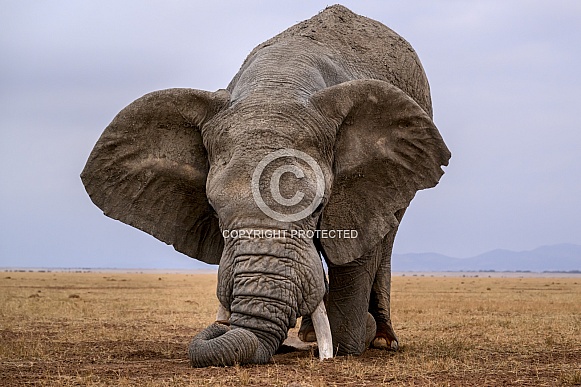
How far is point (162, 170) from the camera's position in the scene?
30.2 feet

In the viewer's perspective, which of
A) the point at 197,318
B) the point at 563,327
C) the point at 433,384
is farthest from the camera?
the point at 197,318

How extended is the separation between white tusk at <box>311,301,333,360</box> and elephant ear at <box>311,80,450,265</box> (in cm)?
94

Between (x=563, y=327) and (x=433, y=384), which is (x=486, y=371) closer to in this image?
(x=433, y=384)

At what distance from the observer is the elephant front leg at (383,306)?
11641 mm

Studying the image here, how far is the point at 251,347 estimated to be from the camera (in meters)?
7.29

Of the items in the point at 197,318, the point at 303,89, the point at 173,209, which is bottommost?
the point at 197,318

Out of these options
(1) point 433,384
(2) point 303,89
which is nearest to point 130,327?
(2) point 303,89

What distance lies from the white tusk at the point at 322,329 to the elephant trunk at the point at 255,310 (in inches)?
21.6

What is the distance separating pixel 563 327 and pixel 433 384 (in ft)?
27.2

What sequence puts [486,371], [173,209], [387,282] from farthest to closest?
1. [387,282]
2. [173,209]
3. [486,371]
